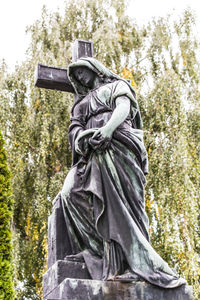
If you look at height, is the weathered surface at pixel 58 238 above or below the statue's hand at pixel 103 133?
below

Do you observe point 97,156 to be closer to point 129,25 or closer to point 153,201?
point 153,201

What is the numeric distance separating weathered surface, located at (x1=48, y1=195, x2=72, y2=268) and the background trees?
4669 millimetres

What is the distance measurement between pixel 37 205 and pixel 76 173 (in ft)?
18.9

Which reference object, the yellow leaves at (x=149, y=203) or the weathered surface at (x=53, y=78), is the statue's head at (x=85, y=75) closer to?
the weathered surface at (x=53, y=78)

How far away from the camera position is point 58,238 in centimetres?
358

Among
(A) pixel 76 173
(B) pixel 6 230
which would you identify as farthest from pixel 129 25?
(A) pixel 76 173

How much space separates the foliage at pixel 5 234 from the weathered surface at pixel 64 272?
5.15 m

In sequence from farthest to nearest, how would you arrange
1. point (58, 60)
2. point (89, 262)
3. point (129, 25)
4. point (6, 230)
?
1. point (129, 25)
2. point (58, 60)
3. point (6, 230)
4. point (89, 262)

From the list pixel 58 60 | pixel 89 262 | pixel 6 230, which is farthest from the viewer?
pixel 58 60

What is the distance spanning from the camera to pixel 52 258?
3.59m

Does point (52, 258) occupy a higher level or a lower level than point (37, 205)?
lower

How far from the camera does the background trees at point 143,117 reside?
A: 8461mm

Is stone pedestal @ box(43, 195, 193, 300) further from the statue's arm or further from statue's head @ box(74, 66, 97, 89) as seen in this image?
statue's head @ box(74, 66, 97, 89)

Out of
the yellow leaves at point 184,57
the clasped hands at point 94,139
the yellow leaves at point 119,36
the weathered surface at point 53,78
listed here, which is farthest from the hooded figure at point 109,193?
the yellow leaves at point 119,36
